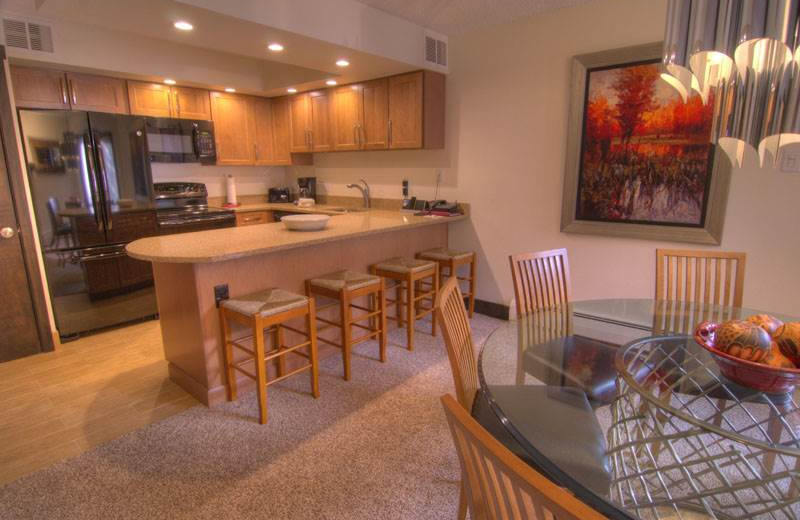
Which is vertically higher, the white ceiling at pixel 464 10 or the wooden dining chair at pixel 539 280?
the white ceiling at pixel 464 10

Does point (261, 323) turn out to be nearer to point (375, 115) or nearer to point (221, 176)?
point (375, 115)

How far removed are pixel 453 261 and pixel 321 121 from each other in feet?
7.38

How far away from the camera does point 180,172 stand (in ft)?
15.1

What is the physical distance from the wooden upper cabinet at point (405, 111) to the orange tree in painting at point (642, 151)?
4.55ft

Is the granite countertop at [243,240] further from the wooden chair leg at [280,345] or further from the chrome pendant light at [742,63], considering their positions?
the chrome pendant light at [742,63]

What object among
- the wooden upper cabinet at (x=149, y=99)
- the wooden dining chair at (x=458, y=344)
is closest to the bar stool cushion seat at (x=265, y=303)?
the wooden dining chair at (x=458, y=344)

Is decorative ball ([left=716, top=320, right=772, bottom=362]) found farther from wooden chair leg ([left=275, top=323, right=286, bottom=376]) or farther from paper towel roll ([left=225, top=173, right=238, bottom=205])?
paper towel roll ([left=225, top=173, right=238, bottom=205])

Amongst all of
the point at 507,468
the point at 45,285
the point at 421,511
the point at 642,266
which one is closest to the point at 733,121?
the point at 507,468

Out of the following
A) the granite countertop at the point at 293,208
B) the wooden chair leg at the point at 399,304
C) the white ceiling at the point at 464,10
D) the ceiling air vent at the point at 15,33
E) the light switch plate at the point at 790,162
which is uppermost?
the white ceiling at the point at 464,10

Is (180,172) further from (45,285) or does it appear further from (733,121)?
(733,121)

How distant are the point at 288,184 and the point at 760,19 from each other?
5.08 meters

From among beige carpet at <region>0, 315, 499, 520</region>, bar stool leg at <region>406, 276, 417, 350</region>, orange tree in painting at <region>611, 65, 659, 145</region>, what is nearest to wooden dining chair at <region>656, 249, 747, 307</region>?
orange tree in painting at <region>611, 65, 659, 145</region>

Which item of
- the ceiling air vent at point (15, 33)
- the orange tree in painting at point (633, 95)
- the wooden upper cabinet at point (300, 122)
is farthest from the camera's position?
the wooden upper cabinet at point (300, 122)

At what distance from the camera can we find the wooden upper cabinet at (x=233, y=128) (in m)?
4.62
